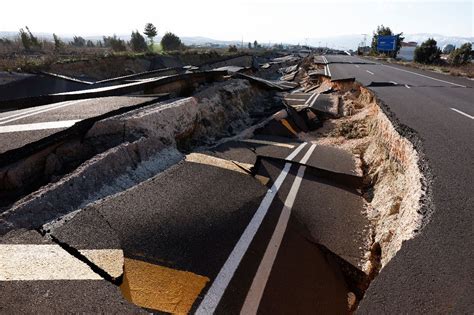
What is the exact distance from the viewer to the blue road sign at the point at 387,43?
161 feet

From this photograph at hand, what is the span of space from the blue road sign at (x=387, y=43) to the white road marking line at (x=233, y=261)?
53.5 meters

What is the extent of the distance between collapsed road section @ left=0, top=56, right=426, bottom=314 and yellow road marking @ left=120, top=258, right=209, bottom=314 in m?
0.01

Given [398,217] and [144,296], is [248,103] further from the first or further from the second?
[144,296]

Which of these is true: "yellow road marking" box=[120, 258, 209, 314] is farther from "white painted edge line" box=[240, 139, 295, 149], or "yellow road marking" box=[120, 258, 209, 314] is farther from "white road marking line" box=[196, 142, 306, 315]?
"white painted edge line" box=[240, 139, 295, 149]

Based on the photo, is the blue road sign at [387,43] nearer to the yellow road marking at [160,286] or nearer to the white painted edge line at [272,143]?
the white painted edge line at [272,143]

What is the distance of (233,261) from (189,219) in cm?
100

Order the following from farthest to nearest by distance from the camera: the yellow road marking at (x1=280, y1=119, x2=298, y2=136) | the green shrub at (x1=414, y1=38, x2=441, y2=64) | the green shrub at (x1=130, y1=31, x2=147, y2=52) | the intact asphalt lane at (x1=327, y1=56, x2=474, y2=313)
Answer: the green shrub at (x1=130, y1=31, x2=147, y2=52), the green shrub at (x1=414, y1=38, x2=441, y2=64), the yellow road marking at (x1=280, y1=119, x2=298, y2=136), the intact asphalt lane at (x1=327, y1=56, x2=474, y2=313)

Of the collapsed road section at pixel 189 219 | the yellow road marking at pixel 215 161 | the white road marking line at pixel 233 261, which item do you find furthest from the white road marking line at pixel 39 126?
the white road marking line at pixel 233 261

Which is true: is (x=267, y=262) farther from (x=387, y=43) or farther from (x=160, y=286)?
(x=387, y=43)

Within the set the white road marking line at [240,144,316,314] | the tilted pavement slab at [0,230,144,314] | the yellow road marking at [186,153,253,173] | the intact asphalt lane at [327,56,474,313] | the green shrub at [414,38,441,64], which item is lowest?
the white road marking line at [240,144,316,314]

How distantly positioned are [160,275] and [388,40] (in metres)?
57.0

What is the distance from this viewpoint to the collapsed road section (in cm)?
313

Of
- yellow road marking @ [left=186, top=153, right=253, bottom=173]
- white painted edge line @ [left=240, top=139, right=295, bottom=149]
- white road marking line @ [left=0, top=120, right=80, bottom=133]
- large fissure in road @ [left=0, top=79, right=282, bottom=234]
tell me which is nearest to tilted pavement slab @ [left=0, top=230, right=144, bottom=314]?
large fissure in road @ [left=0, top=79, right=282, bottom=234]

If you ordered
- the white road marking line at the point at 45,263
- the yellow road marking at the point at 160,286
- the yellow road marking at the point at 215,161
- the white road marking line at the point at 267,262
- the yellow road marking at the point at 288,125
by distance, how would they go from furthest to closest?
1. the yellow road marking at the point at 288,125
2. the yellow road marking at the point at 215,161
3. the white road marking line at the point at 267,262
4. the yellow road marking at the point at 160,286
5. the white road marking line at the point at 45,263
